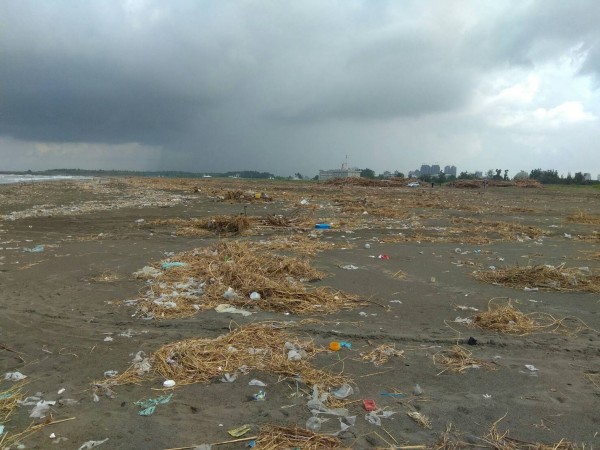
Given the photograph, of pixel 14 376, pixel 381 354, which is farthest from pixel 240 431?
pixel 14 376

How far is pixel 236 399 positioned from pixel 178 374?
64cm

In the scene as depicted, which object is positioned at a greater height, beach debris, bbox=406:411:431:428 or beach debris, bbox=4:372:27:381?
beach debris, bbox=406:411:431:428

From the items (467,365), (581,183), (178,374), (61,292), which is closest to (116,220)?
(61,292)

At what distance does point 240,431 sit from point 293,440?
37cm

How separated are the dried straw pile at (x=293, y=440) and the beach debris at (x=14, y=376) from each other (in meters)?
2.20

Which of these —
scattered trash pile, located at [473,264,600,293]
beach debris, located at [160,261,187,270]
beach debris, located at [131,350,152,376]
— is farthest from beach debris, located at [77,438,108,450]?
scattered trash pile, located at [473,264,600,293]

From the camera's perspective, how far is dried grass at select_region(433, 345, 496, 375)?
12.2ft

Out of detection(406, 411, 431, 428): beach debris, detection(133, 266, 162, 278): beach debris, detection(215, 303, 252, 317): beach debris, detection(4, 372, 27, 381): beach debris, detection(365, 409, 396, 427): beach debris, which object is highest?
detection(133, 266, 162, 278): beach debris

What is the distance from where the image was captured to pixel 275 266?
6.66 meters

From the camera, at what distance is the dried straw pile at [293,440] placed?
8.57ft

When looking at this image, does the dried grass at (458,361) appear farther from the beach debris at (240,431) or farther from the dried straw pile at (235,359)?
the beach debris at (240,431)

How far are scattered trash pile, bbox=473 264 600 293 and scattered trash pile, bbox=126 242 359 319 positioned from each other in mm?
2660

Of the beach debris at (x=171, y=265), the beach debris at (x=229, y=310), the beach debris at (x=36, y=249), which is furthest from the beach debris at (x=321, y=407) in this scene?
the beach debris at (x=36, y=249)

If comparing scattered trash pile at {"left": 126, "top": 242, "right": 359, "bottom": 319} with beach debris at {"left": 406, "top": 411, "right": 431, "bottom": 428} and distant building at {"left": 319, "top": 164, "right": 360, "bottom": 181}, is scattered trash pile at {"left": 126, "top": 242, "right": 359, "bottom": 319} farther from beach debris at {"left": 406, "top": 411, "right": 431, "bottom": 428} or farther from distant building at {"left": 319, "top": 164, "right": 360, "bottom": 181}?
distant building at {"left": 319, "top": 164, "right": 360, "bottom": 181}
